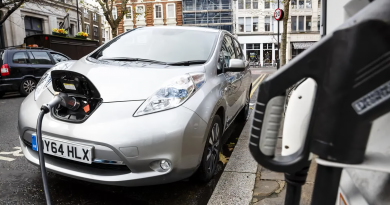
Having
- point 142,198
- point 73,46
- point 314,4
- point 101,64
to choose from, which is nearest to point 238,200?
point 142,198

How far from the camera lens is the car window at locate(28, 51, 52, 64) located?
977 centimetres

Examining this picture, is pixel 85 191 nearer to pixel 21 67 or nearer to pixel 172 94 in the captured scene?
pixel 172 94

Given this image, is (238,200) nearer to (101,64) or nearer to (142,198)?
(142,198)

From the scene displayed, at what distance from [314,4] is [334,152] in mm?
43748

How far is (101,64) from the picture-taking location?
9.62 feet

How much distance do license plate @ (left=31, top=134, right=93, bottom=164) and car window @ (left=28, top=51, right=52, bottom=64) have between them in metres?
8.51

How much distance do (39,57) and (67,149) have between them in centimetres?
893

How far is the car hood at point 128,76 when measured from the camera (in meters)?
2.40

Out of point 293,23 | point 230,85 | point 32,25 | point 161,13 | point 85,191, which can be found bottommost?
point 85,191

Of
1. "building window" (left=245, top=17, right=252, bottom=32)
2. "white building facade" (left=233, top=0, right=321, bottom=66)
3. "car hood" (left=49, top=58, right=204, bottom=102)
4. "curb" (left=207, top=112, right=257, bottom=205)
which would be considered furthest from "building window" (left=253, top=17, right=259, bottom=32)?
"car hood" (left=49, top=58, right=204, bottom=102)

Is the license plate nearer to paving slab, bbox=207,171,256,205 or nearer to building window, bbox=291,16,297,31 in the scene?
paving slab, bbox=207,171,256,205

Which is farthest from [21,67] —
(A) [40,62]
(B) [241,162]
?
(B) [241,162]

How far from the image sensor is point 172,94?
7.98 feet

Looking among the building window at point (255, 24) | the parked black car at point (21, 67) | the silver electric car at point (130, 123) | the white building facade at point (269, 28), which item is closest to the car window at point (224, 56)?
the silver electric car at point (130, 123)
